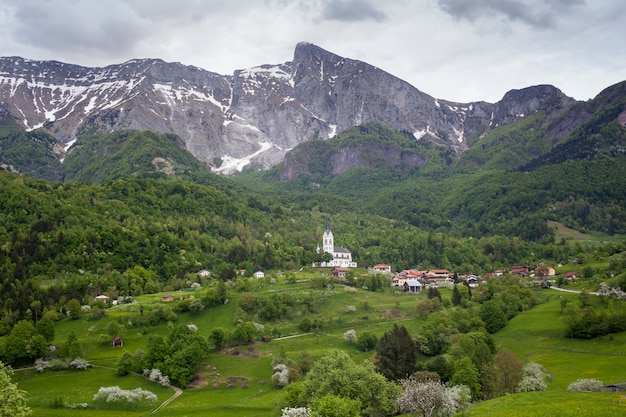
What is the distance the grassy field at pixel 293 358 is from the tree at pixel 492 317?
5.32ft

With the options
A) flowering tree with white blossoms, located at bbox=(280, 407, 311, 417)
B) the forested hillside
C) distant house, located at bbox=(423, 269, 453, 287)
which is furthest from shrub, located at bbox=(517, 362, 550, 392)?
the forested hillside

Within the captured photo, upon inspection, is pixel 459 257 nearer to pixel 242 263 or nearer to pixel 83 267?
pixel 242 263

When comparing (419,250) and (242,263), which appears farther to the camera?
(419,250)

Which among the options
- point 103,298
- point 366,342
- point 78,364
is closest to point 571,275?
point 366,342

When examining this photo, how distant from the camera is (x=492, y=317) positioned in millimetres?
91625

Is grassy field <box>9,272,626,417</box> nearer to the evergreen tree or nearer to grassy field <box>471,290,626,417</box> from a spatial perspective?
grassy field <box>471,290,626,417</box>

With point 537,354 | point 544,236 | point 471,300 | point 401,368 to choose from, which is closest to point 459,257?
point 544,236

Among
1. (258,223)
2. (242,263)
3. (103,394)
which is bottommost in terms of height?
(103,394)

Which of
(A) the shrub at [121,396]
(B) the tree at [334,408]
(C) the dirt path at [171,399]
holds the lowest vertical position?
(C) the dirt path at [171,399]

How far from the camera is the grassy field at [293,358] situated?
50.3 meters

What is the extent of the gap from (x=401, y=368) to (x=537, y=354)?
21647 millimetres

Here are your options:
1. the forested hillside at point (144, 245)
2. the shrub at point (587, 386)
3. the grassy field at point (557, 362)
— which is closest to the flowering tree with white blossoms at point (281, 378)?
the grassy field at point (557, 362)

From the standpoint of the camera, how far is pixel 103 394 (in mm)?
65812

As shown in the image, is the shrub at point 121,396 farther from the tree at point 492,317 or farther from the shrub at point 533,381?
→ the tree at point 492,317
